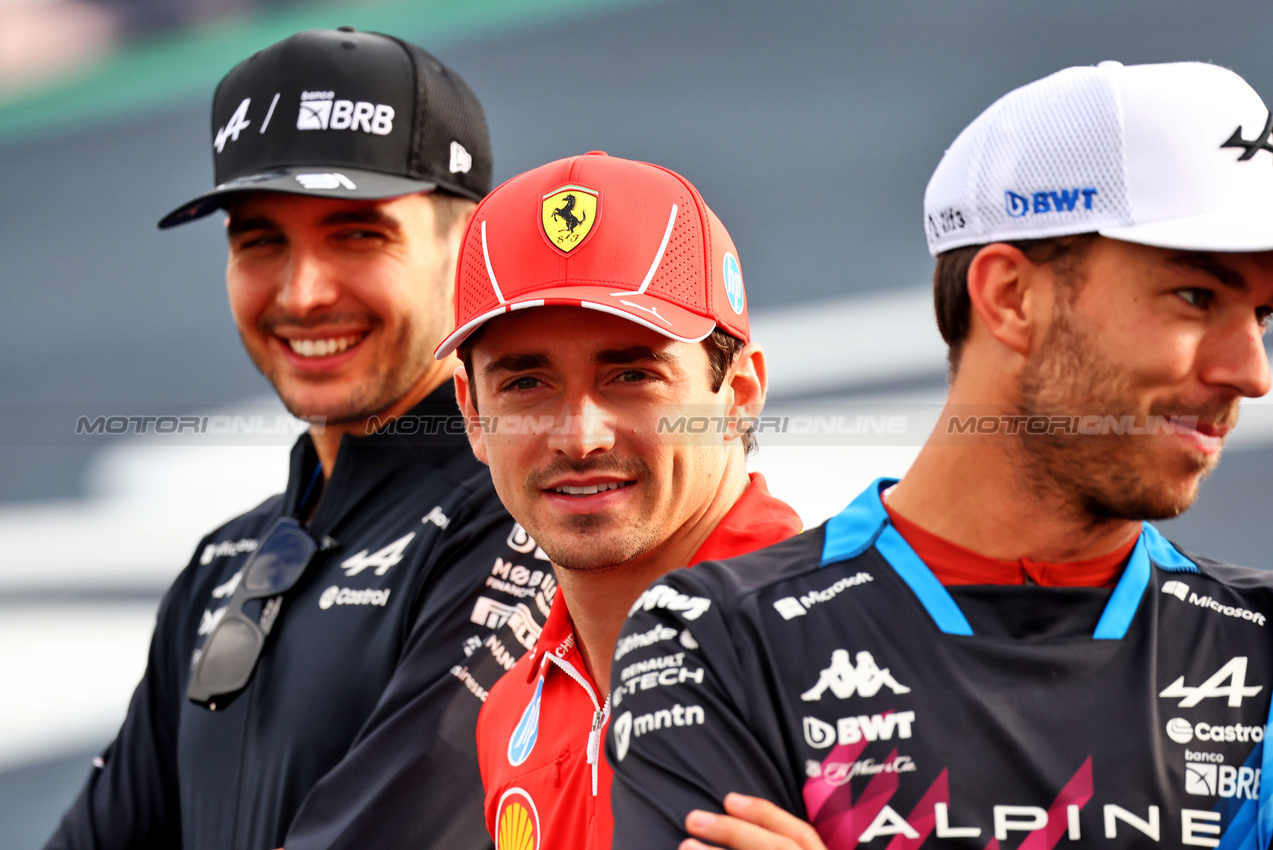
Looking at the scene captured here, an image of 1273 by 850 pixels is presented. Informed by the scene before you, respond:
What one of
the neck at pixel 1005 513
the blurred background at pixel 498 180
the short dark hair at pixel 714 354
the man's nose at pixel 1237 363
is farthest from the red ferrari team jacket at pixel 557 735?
the blurred background at pixel 498 180

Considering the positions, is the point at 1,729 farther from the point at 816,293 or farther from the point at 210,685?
the point at 816,293

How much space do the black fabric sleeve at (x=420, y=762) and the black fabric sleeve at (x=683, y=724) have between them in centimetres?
44

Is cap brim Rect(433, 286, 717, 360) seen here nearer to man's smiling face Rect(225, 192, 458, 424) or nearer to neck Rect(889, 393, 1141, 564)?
neck Rect(889, 393, 1141, 564)

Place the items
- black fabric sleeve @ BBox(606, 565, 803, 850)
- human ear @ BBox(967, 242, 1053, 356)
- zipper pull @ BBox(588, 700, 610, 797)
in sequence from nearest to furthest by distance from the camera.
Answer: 1. black fabric sleeve @ BBox(606, 565, 803, 850)
2. human ear @ BBox(967, 242, 1053, 356)
3. zipper pull @ BBox(588, 700, 610, 797)

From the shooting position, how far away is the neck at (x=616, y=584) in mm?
1449

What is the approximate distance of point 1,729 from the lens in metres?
3.66

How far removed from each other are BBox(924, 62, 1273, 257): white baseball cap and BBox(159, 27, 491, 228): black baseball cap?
1027 millimetres

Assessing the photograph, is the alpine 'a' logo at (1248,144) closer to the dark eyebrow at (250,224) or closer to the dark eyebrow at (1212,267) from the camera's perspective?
the dark eyebrow at (1212,267)

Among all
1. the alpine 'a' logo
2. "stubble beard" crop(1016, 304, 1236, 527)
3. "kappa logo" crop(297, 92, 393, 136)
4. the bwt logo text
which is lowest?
"stubble beard" crop(1016, 304, 1236, 527)

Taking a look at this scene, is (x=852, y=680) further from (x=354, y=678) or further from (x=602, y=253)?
(x=354, y=678)

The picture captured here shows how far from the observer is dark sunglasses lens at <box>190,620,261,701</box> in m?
1.80

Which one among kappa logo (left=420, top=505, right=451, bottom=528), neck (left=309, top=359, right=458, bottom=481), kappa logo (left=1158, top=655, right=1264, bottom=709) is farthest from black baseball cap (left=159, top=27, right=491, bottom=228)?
kappa logo (left=1158, top=655, right=1264, bottom=709)

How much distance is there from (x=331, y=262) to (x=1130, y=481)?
128 cm

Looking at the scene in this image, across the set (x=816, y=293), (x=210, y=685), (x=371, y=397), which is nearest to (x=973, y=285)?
(x=371, y=397)
